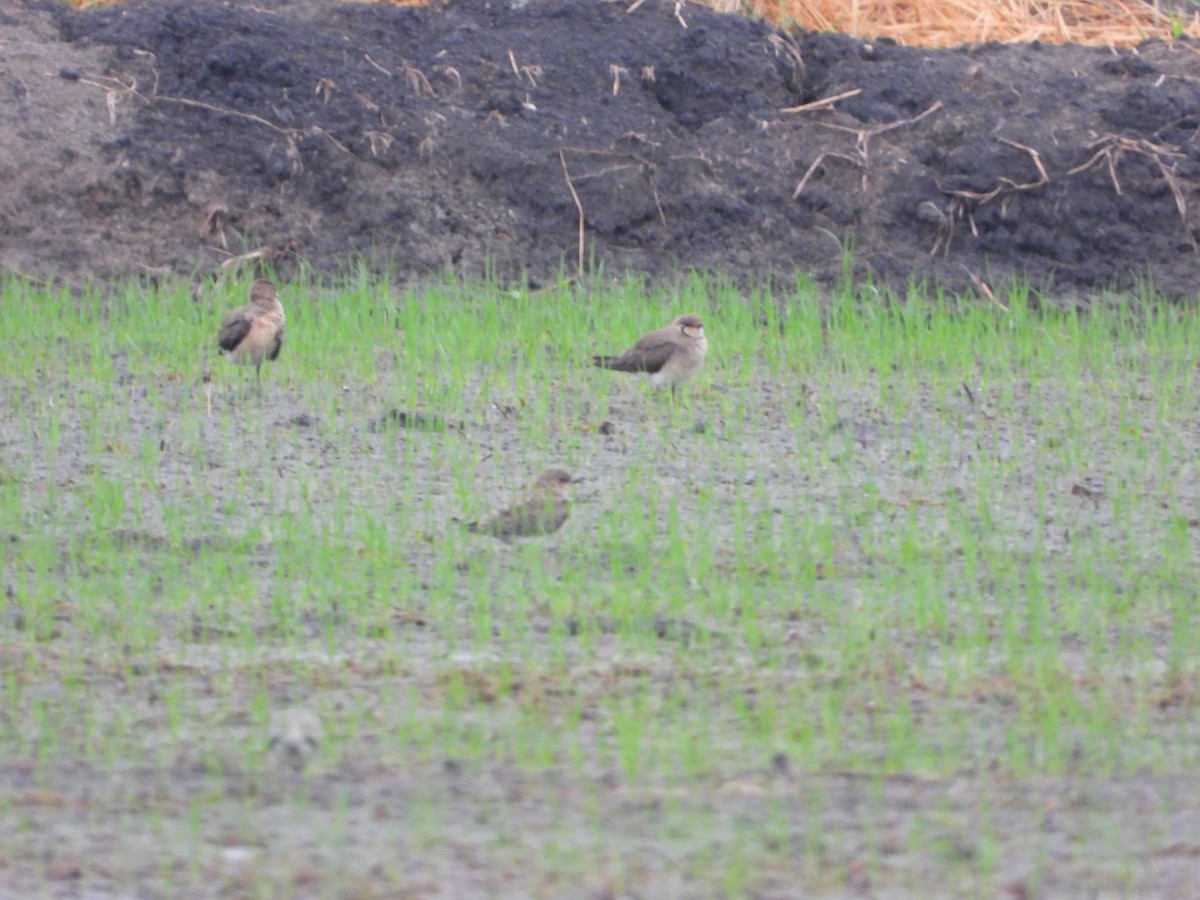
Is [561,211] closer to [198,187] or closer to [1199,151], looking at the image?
[198,187]

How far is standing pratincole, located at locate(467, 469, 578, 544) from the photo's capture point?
591 cm

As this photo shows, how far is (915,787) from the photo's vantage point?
12.8 ft

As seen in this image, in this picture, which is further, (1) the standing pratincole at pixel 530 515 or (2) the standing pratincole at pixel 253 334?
(2) the standing pratincole at pixel 253 334

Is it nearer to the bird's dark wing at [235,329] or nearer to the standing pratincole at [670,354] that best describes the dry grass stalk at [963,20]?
the standing pratincole at [670,354]

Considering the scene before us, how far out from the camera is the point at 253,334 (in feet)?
27.9

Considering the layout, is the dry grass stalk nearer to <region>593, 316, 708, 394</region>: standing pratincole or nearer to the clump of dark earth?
the clump of dark earth

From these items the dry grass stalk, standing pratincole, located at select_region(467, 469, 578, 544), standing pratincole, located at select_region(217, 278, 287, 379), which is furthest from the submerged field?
the dry grass stalk

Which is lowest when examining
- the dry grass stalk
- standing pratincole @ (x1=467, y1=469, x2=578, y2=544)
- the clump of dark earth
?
the clump of dark earth

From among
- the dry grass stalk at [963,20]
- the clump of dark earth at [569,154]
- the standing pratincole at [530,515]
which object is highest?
the standing pratincole at [530,515]

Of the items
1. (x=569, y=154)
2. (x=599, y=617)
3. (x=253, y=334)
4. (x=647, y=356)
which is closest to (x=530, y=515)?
(x=599, y=617)

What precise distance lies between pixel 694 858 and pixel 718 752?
0.63 m

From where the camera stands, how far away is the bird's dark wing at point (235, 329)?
335 inches

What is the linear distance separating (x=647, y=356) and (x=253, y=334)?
1.83 meters

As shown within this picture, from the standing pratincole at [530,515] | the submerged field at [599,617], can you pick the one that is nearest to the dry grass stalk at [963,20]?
the submerged field at [599,617]
